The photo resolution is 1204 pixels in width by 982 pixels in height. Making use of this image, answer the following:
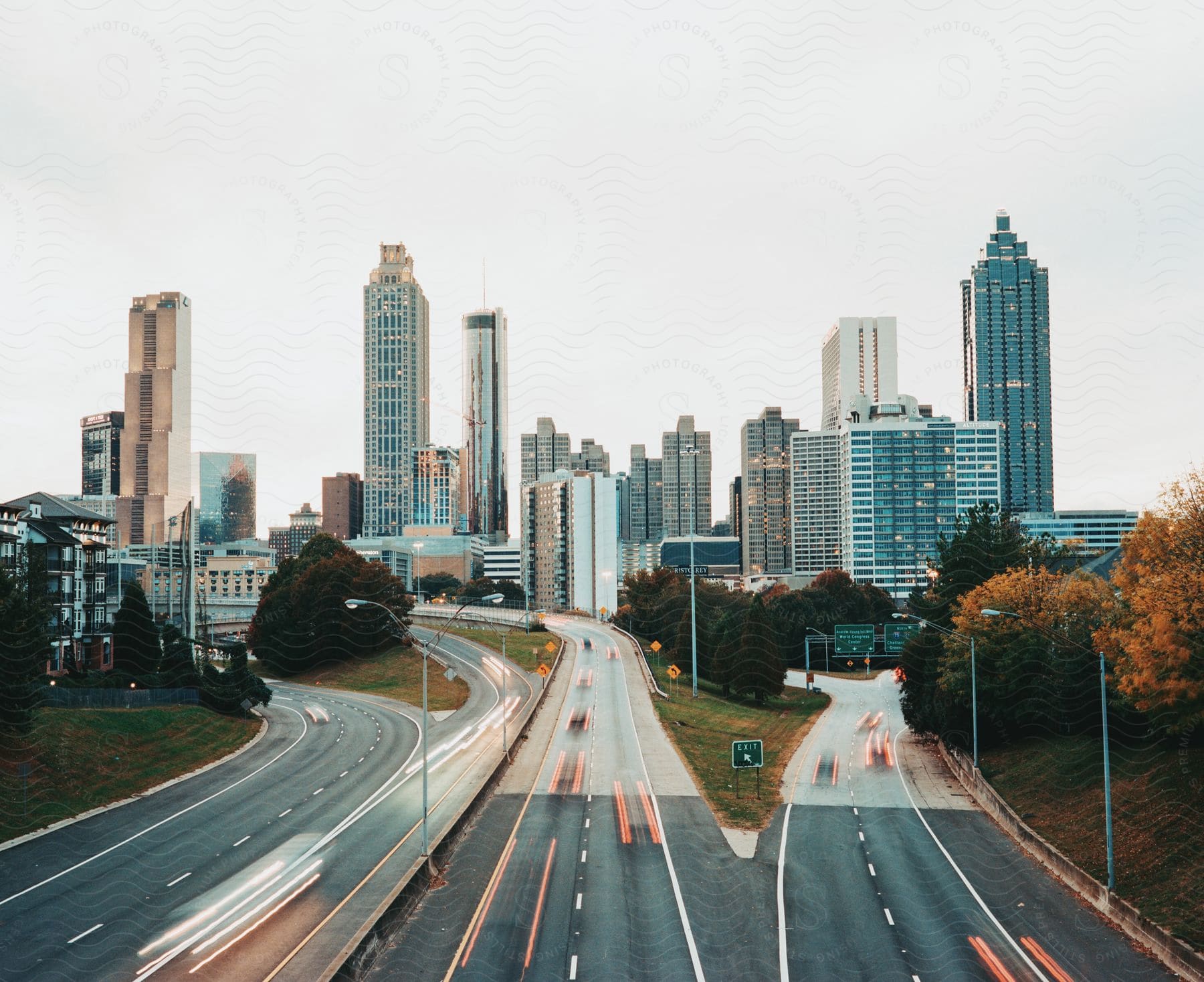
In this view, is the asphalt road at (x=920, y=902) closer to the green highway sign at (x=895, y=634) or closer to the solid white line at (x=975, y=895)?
the solid white line at (x=975, y=895)

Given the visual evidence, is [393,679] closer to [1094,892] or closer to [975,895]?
[975,895]

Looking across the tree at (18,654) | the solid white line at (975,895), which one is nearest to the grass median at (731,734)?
the solid white line at (975,895)

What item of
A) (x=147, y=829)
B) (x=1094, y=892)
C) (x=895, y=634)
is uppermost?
(x=895, y=634)

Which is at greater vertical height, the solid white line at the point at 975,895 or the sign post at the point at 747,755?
the sign post at the point at 747,755

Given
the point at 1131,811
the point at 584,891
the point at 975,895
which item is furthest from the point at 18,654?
the point at 1131,811

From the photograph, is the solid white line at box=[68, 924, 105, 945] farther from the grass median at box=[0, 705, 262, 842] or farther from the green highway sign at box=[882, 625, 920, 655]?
the green highway sign at box=[882, 625, 920, 655]

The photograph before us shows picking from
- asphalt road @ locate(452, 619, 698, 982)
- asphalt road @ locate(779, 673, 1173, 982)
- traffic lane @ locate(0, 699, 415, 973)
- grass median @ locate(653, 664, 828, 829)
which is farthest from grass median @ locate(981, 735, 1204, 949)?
traffic lane @ locate(0, 699, 415, 973)
